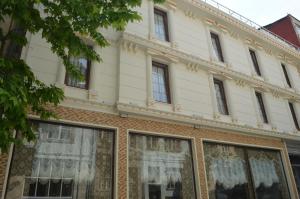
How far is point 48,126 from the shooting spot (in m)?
8.50

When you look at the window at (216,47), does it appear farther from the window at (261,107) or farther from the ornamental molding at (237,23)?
the window at (261,107)

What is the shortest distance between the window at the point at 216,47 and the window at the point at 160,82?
4.28 meters

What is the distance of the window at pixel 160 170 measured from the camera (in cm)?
941

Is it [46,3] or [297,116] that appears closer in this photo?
[46,3]

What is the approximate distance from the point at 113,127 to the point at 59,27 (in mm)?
4820

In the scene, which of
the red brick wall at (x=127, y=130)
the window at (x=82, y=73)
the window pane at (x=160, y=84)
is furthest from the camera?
the window pane at (x=160, y=84)

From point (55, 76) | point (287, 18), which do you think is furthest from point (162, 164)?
point (287, 18)

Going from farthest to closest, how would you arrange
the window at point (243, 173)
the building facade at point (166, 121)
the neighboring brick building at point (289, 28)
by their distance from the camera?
the neighboring brick building at point (289, 28) → the window at point (243, 173) → the building facade at point (166, 121)

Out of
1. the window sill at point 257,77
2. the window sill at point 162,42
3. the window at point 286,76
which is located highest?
the window at point 286,76

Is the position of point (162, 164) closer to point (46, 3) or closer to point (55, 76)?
point (55, 76)

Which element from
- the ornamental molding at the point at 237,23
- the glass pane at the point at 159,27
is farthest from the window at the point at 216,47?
the glass pane at the point at 159,27

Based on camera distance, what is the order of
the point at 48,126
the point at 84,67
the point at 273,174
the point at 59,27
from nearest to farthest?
the point at 59,27
the point at 48,126
the point at 84,67
the point at 273,174

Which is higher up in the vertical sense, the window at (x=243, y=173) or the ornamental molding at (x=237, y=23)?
the ornamental molding at (x=237, y=23)

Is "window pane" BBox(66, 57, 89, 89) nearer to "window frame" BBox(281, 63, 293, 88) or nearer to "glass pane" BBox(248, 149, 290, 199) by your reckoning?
"glass pane" BBox(248, 149, 290, 199)
